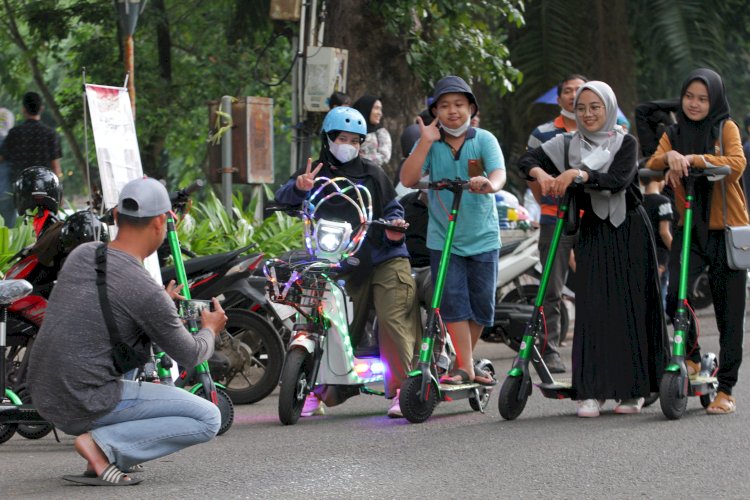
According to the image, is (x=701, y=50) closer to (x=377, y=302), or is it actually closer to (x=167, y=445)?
(x=377, y=302)

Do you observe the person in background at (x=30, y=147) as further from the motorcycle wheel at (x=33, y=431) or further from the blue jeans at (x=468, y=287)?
the blue jeans at (x=468, y=287)

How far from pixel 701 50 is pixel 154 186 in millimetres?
16234

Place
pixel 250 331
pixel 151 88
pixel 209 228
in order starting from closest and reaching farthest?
1. pixel 250 331
2. pixel 209 228
3. pixel 151 88

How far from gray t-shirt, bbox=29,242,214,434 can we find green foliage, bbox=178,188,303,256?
5333mm

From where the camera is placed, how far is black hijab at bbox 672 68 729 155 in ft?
27.7

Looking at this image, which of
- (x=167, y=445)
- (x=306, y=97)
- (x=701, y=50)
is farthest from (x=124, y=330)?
(x=701, y=50)

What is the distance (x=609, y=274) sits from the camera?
27.5 ft

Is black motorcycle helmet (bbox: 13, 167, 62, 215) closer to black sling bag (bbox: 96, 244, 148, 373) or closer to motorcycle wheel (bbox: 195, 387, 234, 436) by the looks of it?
motorcycle wheel (bbox: 195, 387, 234, 436)

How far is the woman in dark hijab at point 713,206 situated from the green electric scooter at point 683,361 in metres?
0.08

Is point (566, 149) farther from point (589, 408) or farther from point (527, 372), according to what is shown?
point (589, 408)

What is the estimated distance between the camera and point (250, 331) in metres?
9.76

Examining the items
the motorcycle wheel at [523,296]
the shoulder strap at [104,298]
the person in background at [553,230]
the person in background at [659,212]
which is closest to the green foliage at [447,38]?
the person in background at [659,212]

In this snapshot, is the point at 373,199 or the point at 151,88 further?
the point at 151,88

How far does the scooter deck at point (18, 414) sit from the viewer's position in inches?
290
